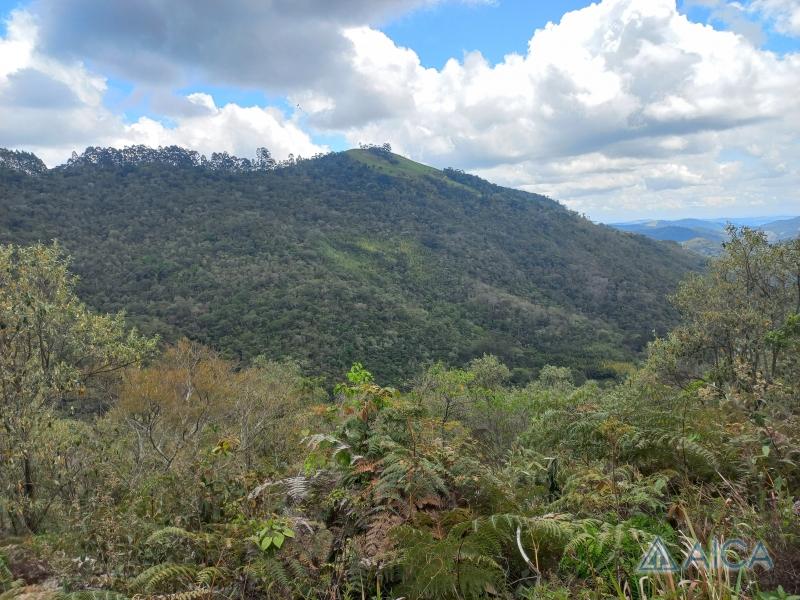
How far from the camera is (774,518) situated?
2.23 meters

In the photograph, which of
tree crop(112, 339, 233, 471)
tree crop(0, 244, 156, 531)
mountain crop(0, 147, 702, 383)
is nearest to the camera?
tree crop(0, 244, 156, 531)

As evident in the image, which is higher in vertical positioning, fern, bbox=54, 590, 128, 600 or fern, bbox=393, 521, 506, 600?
fern, bbox=393, 521, 506, 600

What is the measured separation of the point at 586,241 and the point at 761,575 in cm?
15315

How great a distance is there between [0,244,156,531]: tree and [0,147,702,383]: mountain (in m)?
41.3

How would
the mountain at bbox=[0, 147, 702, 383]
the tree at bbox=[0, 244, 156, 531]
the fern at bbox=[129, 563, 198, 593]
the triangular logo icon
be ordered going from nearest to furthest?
the triangular logo icon, the fern at bbox=[129, 563, 198, 593], the tree at bbox=[0, 244, 156, 531], the mountain at bbox=[0, 147, 702, 383]

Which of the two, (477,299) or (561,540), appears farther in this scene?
(477,299)

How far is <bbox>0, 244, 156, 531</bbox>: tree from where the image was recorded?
7074 mm

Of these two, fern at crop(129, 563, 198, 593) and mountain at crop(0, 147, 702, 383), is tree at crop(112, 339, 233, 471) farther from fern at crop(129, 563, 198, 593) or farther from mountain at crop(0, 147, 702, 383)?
mountain at crop(0, 147, 702, 383)

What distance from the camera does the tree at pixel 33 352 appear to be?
7074 mm

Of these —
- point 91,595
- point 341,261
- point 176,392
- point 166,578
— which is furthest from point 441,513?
point 341,261

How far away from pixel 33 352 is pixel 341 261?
101569mm

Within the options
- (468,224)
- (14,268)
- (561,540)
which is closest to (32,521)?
(14,268)

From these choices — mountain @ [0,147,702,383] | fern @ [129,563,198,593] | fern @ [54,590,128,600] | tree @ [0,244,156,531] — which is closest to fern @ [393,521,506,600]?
fern @ [129,563,198,593]

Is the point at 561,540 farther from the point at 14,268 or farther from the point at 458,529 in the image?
the point at 14,268
